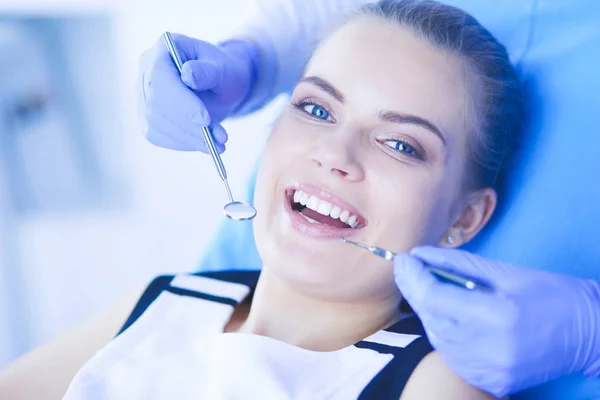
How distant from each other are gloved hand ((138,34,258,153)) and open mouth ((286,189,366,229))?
0.21 m

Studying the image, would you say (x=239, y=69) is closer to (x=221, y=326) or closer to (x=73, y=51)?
(x=221, y=326)

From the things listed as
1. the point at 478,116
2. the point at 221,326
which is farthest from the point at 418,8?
the point at 221,326

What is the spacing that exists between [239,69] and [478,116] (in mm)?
536

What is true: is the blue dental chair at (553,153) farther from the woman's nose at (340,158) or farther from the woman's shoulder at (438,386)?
the woman's nose at (340,158)

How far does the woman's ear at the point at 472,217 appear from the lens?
1.26 m

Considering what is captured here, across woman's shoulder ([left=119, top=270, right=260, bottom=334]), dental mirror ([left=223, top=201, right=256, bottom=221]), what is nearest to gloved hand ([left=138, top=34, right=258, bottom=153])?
dental mirror ([left=223, top=201, right=256, bottom=221])

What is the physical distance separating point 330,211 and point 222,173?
0.20m

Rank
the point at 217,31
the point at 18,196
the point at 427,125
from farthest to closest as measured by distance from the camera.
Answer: the point at 18,196 → the point at 217,31 → the point at 427,125

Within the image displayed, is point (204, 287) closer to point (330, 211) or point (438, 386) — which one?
point (330, 211)


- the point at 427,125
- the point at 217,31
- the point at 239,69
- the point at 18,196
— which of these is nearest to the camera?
the point at 427,125

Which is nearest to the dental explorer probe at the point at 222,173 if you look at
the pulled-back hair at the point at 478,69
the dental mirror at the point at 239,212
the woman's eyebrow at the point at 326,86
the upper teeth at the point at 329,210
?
the dental mirror at the point at 239,212

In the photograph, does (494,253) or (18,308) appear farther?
(18,308)

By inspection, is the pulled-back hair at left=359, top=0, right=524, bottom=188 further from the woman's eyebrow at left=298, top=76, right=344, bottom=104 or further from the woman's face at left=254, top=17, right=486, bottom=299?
the woman's eyebrow at left=298, top=76, right=344, bottom=104

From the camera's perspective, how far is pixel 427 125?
3.67 feet
